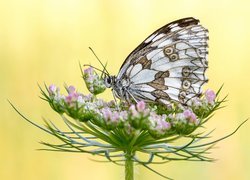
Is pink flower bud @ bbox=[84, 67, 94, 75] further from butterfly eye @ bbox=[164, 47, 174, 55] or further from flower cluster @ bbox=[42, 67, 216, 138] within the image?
butterfly eye @ bbox=[164, 47, 174, 55]

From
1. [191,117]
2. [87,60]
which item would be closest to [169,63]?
[191,117]

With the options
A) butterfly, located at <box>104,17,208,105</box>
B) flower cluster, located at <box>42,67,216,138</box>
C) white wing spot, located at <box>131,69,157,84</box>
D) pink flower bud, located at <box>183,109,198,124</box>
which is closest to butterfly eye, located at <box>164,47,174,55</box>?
butterfly, located at <box>104,17,208,105</box>

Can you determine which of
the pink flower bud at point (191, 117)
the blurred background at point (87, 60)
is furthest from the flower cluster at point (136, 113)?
the blurred background at point (87, 60)

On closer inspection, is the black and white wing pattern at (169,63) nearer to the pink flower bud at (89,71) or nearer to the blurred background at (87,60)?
the pink flower bud at (89,71)

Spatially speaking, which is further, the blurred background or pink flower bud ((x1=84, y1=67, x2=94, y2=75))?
the blurred background

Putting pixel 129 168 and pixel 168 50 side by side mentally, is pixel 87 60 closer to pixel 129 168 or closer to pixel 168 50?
pixel 168 50

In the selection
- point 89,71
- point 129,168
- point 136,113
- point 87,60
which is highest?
point 87,60

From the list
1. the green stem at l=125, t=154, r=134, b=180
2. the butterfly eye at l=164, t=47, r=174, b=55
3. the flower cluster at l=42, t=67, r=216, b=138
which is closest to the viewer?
the flower cluster at l=42, t=67, r=216, b=138
